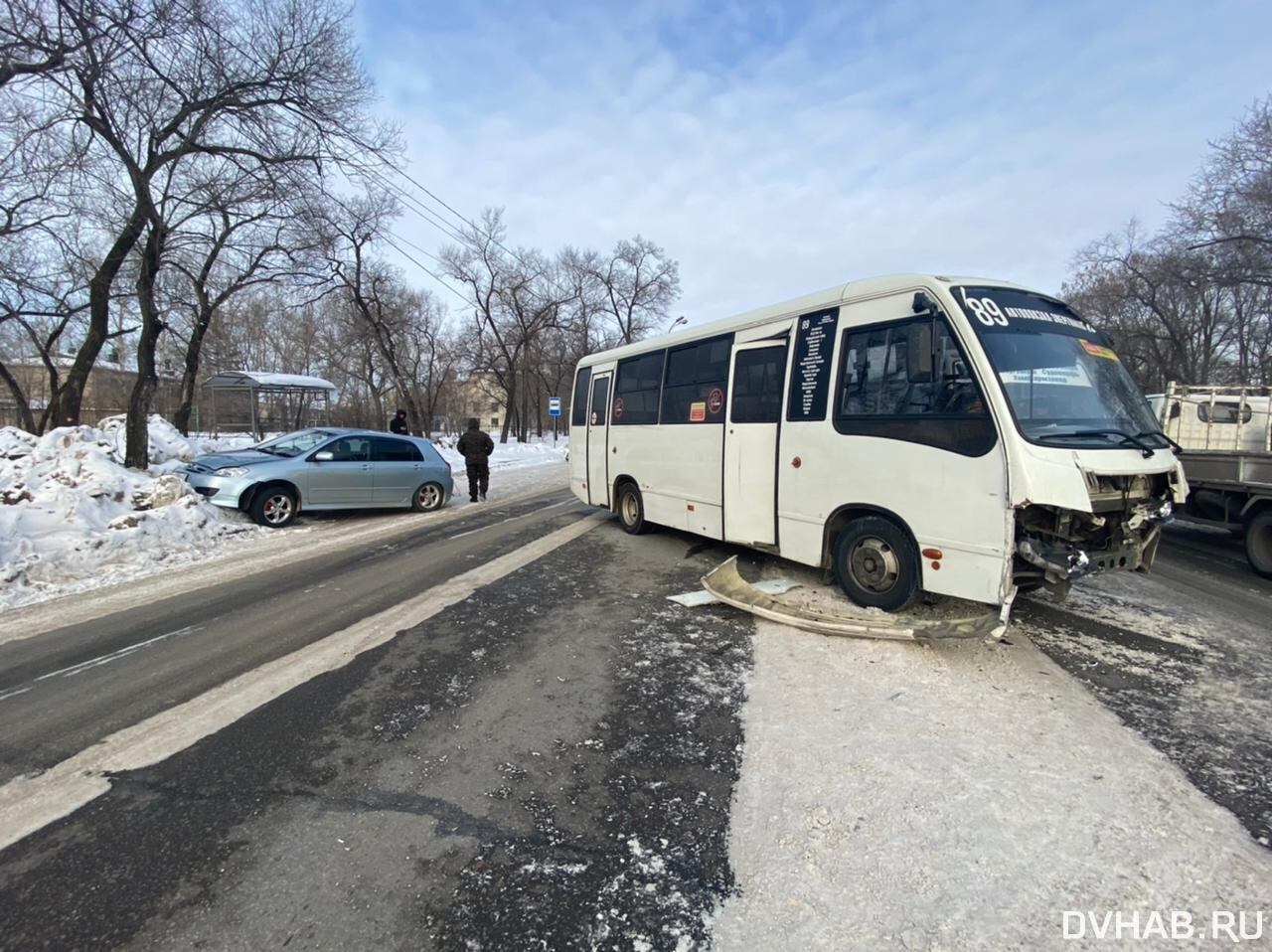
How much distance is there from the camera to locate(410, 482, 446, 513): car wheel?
494 inches

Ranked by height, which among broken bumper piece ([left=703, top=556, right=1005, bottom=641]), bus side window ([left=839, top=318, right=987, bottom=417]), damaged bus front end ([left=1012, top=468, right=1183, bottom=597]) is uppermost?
bus side window ([left=839, top=318, right=987, bottom=417])

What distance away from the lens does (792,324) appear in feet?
20.6

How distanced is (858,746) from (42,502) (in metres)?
10.3

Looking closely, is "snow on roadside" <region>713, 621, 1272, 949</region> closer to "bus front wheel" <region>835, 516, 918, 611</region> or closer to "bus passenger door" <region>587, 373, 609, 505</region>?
"bus front wheel" <region>835, 516, 918, 611</region>

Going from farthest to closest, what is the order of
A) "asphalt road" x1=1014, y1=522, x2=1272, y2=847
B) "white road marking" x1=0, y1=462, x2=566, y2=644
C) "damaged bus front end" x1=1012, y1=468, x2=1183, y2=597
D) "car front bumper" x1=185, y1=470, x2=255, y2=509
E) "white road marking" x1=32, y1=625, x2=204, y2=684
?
"car front bumper" x1=185, y1=470, x2=255, y2=509 < "white road marking" x1=0, y1=462, x2=566, y2=644 < "white road marking" x1=32, y1=625, x2=204, y2=684 < "damaged bus front end" x1=1012, y1=468, x2=1183, y2=597 < "asphalt road" x1=1014, y1=522, x2=1272, y2=847

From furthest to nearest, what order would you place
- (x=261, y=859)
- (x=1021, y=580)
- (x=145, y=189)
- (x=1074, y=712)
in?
(x=145, y=189) → (x=1021, y=580) → (x=1074, y=712) → (x=261, y=859)

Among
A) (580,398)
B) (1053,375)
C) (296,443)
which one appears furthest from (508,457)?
(1053,375)

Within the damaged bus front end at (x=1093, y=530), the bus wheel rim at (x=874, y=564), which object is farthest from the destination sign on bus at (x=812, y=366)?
the damaged bus front end at (x=1093, y=530)

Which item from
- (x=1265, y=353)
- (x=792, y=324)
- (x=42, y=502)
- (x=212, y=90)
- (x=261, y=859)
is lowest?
(x=261, y=859)

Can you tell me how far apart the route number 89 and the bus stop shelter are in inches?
1175

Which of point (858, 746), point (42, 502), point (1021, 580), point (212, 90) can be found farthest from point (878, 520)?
point (212, 90)

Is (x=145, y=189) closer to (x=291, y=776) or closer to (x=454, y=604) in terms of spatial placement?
(x=454, y=604)

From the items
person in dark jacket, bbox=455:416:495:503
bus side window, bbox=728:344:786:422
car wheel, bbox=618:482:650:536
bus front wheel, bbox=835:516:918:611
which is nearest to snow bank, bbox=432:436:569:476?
person in dark jacket, bbox=455:416:495:503

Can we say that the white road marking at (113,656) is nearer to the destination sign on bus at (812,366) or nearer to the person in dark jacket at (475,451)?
the destination sign on bus at (812,366)
